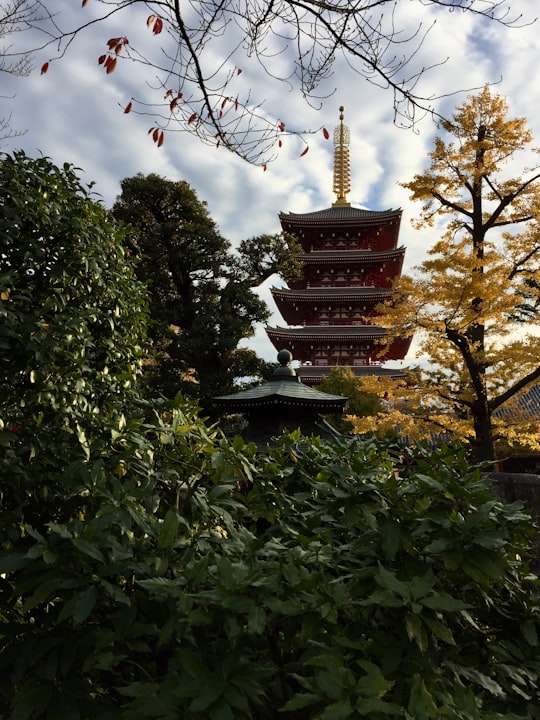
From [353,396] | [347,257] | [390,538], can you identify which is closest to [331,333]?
[347,257]

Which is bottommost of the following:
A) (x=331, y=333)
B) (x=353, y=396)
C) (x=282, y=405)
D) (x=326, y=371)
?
(x=282, y=405)

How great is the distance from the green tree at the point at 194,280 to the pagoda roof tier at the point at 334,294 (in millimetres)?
2858

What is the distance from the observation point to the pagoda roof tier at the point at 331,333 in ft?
71.7

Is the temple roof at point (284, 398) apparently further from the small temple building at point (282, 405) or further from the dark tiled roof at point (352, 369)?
the dark tiled roof at point (352, 369)

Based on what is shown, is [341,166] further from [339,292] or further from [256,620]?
[256,620]

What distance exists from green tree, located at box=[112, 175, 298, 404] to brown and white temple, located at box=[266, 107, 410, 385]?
3.27 m

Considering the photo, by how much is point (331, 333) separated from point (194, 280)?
6.46 meters

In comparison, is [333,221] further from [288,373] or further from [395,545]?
[395,545]

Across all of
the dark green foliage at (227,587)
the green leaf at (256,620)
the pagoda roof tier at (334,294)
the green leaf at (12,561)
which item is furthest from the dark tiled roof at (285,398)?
the pagoda roof tier at (334,294)

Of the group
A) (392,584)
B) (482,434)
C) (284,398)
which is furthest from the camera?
(482,434)

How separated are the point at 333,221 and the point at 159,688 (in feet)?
79.3

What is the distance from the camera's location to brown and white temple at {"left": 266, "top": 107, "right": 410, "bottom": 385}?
73.1 ft

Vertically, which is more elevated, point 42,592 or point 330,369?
point 330,369

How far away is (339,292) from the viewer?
75.3 feet
